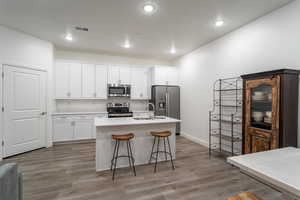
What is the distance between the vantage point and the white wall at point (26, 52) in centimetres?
336

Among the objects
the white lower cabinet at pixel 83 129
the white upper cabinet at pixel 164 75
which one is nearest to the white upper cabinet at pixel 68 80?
the white lower cabinet at pixel 83 129

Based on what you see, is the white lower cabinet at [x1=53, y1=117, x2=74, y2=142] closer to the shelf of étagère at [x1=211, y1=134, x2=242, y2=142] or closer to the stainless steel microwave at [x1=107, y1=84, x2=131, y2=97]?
the stainless steel microwave at [x1=107, y1=84, x2=131, y2=97]

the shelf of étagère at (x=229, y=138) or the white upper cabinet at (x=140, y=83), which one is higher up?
the white upper cabinet at (x=140, y=83)

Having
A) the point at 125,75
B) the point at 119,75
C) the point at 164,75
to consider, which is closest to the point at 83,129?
the point at 119,75

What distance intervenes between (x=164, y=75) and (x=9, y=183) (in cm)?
477

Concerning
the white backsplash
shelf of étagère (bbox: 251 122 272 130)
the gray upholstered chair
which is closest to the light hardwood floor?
the gray upholstered chair

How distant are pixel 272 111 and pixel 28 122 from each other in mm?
5228

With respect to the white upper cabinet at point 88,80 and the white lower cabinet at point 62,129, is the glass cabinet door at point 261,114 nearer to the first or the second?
the white upper cabinet at point 88,80

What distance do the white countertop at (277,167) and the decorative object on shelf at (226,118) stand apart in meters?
1.98

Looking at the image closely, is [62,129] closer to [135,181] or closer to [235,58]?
[135,181]

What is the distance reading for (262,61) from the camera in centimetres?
288

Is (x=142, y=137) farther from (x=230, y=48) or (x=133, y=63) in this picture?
(x=133, y=63)

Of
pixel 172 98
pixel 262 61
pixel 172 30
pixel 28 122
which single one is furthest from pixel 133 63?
pixel 262 61

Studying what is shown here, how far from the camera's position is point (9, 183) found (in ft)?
4.36
